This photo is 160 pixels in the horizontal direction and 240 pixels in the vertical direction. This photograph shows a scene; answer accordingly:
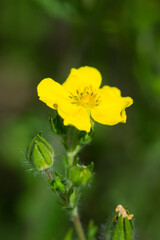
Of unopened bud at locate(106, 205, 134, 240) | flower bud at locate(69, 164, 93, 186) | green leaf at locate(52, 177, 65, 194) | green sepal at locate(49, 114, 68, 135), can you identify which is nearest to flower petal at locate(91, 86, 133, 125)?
green sepal at locate(49, 114, 68, 135)

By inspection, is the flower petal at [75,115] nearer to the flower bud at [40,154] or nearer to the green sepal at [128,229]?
the flower bud at [40,154]

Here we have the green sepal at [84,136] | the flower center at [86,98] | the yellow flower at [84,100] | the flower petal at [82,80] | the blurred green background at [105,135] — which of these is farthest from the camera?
the blurred green background at [105,135]

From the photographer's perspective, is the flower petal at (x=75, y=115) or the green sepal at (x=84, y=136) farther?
the green sepal at (x=84, y=136)

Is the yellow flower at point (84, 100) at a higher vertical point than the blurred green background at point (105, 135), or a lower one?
lower

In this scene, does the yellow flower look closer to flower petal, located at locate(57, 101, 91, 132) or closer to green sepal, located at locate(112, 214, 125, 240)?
flower petal, located at locate(57, 101, 91, 132)

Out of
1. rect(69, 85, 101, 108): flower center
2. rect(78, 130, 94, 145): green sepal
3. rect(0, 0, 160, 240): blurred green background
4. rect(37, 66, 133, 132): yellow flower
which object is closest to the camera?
rect(37, 66, 133, 132): yellow flower

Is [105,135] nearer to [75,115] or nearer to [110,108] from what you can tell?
[110,108]

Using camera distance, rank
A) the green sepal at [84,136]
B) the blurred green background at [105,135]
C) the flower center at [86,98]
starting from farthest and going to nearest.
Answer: the blurred green background at [105,135], the flower center at [86,98], the green sepal at [84,136]

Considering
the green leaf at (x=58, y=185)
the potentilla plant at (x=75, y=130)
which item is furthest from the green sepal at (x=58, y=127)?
the green leaf at (x=58, y=185)
